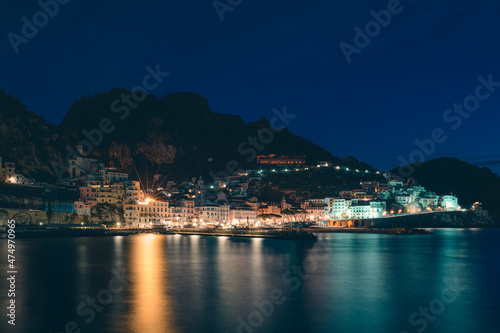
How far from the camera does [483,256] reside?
48062 mm

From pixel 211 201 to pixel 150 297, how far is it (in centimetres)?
9931

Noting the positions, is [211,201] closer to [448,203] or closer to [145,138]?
[145,138]

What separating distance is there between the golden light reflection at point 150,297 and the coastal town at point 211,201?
56.9 m

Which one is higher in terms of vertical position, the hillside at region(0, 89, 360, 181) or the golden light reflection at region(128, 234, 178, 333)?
the hillside at region(0, 89, 360, 181)

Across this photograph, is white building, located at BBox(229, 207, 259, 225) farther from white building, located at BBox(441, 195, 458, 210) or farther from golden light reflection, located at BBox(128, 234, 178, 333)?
white building, located at BBox(441, 195, 458, 210)

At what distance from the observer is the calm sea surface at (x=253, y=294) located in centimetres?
1898

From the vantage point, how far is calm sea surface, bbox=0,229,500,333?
1898cm

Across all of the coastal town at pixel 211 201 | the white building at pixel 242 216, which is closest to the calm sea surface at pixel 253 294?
the coastal town at pixel 211 201

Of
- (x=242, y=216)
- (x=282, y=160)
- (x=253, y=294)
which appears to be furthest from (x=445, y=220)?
(x=253, y=294)

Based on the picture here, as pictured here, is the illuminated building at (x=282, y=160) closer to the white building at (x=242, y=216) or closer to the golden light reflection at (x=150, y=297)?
the white building at (x=242, y=216)

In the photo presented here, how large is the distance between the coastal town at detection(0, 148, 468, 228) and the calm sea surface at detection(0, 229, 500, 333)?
55.1m

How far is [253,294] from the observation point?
25.6 m

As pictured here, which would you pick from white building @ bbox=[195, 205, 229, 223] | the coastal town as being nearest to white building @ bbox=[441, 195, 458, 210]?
the coastal town

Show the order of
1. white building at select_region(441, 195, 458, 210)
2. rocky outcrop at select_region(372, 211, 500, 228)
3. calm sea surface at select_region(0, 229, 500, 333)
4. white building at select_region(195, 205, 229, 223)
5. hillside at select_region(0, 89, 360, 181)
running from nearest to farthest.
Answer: calm sea surface at select_region(0, 229, 500, 333) < white building at select_region(195, 205, 229, 223) < rocky outcrop at select_region(372, 211, 500, 228) < white building at select_region(441, 195, 458, 210) < hillside at select_region(0, 89, 360, 181)
